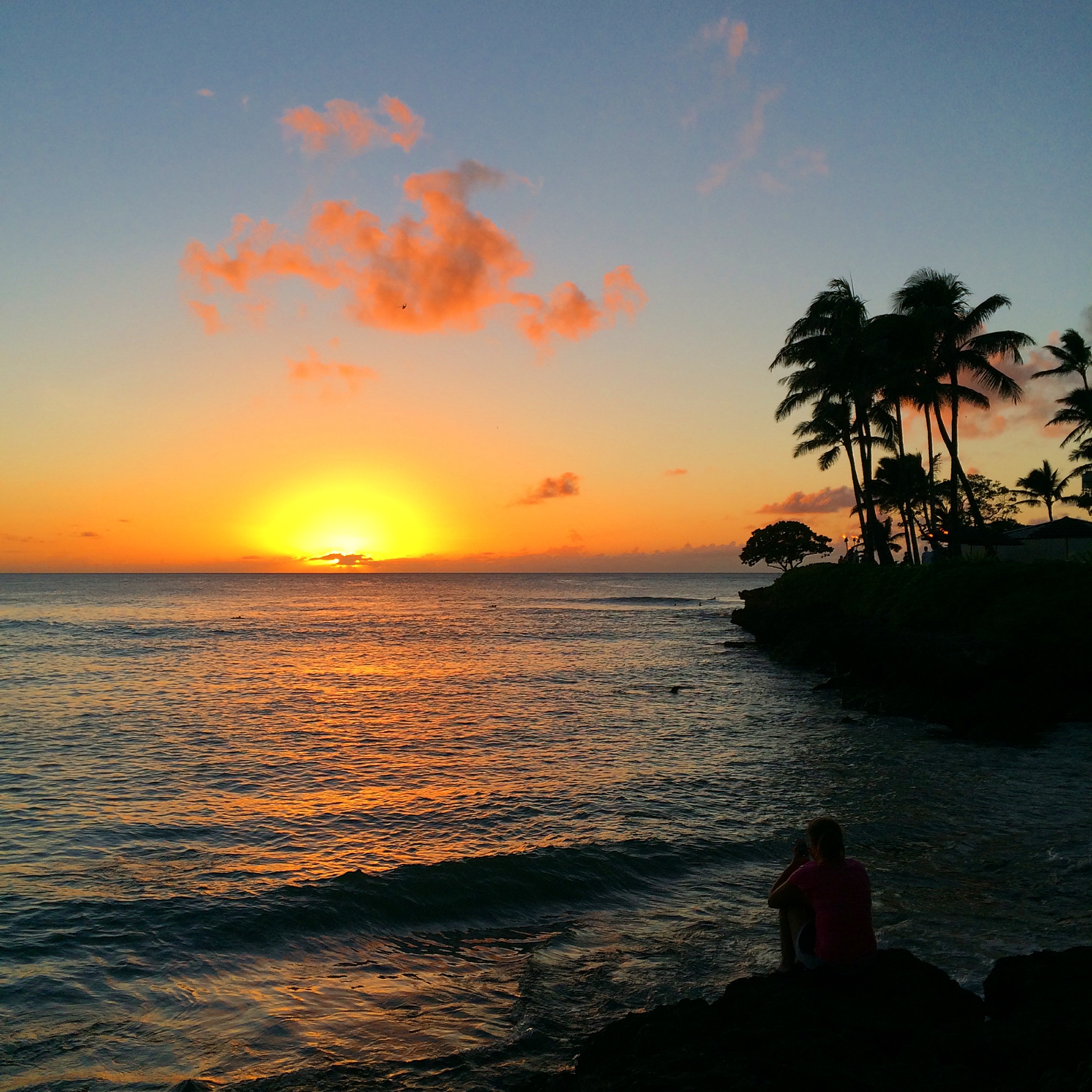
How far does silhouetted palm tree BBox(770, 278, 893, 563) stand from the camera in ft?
138

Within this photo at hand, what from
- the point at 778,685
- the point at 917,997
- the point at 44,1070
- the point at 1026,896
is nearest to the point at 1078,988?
the point at 917,997

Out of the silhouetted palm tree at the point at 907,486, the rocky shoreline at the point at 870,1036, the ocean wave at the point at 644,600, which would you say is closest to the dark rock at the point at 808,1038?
the rocky shoreline at the point at 870,1036

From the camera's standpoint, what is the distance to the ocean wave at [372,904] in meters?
9.12

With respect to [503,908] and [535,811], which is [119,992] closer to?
[503,908]

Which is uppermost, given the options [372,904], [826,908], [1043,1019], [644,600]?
[826,908]

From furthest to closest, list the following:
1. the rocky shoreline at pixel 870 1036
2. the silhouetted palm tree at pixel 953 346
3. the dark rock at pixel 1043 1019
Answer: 1. the silhouetted palm tree at pixel 953 346
2. the rocky shoreline at pixel 870 1036
3. the dark rock at pixel 1043 1019

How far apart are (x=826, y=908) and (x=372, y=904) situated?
20.4ft

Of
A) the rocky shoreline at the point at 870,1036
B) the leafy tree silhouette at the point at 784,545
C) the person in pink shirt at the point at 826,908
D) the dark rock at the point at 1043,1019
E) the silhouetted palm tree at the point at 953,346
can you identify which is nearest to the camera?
the dark rock at the point at 1043,1019

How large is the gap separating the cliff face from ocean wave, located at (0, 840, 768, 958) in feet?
40.6

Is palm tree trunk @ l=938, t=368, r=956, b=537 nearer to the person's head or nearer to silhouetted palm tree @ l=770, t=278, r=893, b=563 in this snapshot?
silhouetted palm tree @ l=770, t=278, r=893, b=563

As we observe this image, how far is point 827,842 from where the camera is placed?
6145mm

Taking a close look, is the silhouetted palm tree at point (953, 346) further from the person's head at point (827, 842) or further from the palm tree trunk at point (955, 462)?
the person's head at point (827, 842)

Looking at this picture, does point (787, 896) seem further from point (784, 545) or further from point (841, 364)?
point (784, 545)

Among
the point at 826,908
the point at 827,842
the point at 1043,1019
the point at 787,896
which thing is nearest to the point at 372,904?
the point at 787,896
